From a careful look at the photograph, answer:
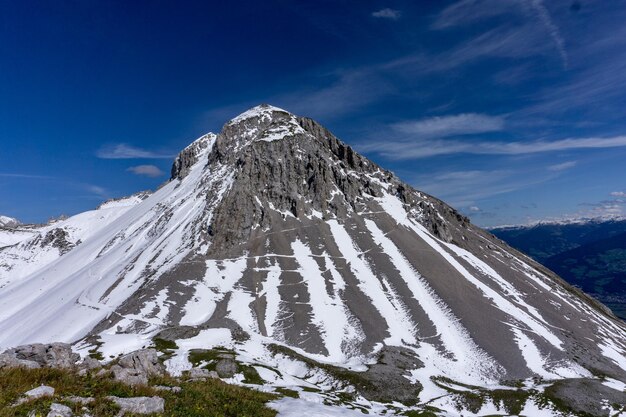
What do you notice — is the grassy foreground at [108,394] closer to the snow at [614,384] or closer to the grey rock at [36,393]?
the grey rock at [36,393]

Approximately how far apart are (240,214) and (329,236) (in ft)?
134

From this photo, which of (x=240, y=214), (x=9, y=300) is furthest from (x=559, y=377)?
(x=9, y=300)

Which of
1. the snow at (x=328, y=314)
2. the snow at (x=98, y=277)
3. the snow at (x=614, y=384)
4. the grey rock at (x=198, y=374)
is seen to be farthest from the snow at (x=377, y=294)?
the grey rock at (x=198, y=374)

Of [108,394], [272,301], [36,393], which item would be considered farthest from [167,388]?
[272,301]

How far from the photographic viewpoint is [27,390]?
13586mm

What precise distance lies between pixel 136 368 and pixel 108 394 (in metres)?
13.5

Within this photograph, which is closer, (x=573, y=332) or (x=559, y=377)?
(x=559, y=377)

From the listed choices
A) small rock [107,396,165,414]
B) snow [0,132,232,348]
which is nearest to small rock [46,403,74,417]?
small rock [107,396,165,414]

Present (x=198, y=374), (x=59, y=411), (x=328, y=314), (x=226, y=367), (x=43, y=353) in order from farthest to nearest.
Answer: (x=328, y=314), (x=226, y=367), (x=43, y=353), (x=198, y=374), (x=59, y=411)

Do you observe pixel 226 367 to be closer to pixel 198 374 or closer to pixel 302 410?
pixel 198 374

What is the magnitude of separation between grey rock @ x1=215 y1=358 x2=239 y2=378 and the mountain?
283 centimetres

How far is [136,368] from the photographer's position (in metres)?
26.9

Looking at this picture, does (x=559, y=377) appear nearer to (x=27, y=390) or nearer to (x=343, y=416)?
(x=343, y=416)

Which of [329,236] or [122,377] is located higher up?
[329,236]
